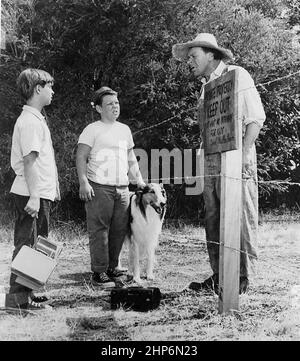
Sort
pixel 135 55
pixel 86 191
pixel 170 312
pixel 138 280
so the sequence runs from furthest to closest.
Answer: pixel 135 55
pixel 138 280
pixel 86 191
pixel 170 312

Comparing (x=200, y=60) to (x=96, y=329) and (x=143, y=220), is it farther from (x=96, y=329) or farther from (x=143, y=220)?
(x=96, y=329)

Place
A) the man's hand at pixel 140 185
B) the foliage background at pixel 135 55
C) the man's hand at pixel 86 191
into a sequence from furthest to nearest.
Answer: the foliage background at pixel 135 55 < the man's hand at pixel 140 185 < the man's hand at pixel 86 191

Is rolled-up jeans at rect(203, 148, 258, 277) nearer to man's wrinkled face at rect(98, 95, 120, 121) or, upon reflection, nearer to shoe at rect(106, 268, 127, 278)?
man's wrinkled face at rect(98, 95, 120, 121)

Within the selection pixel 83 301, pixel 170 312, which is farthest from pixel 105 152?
pixel 170 312

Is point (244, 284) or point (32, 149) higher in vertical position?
point (32, 149)

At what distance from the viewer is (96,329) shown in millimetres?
3334

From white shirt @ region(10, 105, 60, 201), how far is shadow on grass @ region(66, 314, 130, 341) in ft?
2.91

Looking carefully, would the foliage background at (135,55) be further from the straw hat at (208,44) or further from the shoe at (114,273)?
the shoe at (114,273)

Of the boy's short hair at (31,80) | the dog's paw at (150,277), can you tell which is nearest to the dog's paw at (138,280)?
the dog's paw at (150,277)

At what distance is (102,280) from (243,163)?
5.88 feet

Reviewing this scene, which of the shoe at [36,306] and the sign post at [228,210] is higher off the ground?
the sign post at [228,210]

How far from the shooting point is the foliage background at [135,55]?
6617 millimetres

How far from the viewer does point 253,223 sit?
13.8 feet
